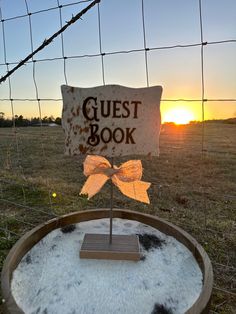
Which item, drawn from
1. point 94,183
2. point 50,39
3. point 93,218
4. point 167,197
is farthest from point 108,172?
point 167,197

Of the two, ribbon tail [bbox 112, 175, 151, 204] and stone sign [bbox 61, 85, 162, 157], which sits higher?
stone sign [bbox 61, 85, 162, 157]

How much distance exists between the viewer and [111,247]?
3.35ft

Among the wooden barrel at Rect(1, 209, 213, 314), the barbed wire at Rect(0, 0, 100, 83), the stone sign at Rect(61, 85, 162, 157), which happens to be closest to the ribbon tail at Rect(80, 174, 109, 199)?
the stone sign at Rect(61, 85, 162, 157)

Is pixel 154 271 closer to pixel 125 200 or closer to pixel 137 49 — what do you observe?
pixel 137 49

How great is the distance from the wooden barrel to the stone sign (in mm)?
364

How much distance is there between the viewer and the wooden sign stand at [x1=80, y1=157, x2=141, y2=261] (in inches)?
39.0

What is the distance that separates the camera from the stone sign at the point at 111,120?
96 cm

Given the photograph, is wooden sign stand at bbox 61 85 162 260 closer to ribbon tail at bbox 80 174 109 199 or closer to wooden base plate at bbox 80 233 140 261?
wooden base plate at bbox 80 233 140 261

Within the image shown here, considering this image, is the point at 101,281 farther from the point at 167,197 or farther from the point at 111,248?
the point at 167,197

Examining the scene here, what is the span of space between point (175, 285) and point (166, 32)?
100 centimetres

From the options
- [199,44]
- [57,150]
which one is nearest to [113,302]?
[199,44]

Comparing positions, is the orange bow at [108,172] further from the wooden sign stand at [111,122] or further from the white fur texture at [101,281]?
the white fur texture at [101,281]

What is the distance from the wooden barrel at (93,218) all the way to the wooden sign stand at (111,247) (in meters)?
0.17

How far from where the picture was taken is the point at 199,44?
120 cm
